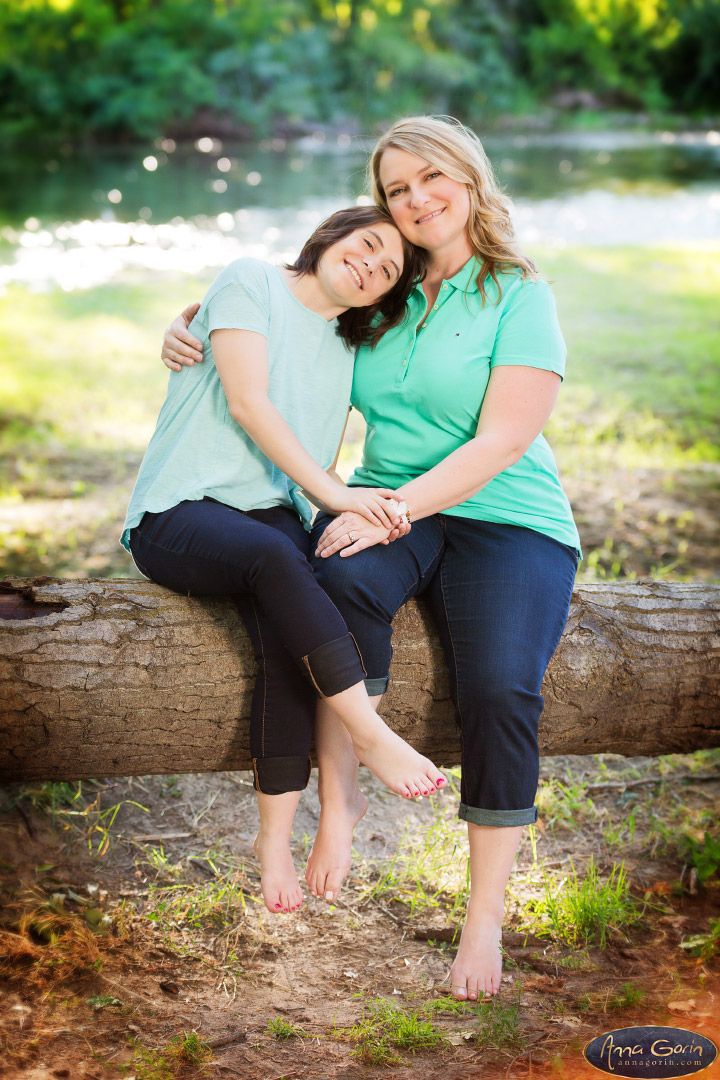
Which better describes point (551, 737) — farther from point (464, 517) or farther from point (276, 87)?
point (276, 87)

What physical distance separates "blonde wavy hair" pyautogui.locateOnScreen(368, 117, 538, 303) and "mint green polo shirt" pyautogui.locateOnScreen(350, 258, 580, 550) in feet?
0.13

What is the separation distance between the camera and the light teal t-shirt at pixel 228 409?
7.15 ft

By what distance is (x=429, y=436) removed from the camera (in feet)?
7.59

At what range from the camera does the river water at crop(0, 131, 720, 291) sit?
11.7 metres

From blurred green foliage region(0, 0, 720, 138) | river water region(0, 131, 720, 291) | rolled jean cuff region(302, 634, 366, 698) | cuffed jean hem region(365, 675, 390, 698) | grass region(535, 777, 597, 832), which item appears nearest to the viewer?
rolled jean cuff region(302, 634, 366, 698)

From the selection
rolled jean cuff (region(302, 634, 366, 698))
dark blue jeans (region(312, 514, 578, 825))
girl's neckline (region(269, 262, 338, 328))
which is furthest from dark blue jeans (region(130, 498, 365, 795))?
girl's neckline (region(269, 262, 338, 328))

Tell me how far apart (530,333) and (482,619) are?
2.22 feet

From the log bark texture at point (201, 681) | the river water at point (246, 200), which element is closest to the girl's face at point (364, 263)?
the log bark texture at point (201, 681)

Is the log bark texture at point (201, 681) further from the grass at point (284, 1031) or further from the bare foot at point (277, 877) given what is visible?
the grass at point (284, 1031)

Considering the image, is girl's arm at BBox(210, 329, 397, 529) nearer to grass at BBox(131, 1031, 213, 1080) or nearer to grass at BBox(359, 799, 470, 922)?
grass at BBox(359, 799, 470, 922)

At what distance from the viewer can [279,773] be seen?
196 cm

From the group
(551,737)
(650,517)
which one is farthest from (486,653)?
(650,517)

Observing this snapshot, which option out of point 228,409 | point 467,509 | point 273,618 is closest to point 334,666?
point 273,618

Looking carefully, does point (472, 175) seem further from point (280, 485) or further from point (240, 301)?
point (280, 485)
